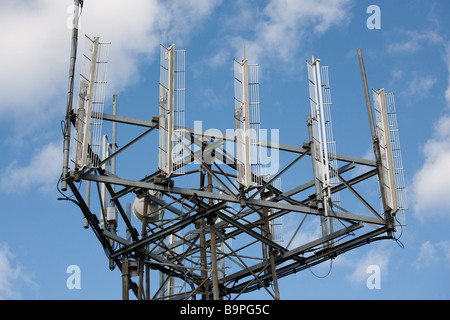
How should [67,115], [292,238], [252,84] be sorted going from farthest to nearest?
[292,238] < [252,84] < [67,115]

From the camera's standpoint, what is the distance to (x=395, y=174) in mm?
35906

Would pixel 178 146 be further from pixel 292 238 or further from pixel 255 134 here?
pixel 292 238

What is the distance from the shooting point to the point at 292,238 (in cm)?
3766

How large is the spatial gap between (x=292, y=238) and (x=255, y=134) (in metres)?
6.36

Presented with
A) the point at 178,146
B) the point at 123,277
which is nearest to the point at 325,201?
the point at 178,146

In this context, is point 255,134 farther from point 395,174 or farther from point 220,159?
point 395,174

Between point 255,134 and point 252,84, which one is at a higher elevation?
point 252,84

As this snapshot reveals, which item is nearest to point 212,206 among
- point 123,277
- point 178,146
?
point 178,146
